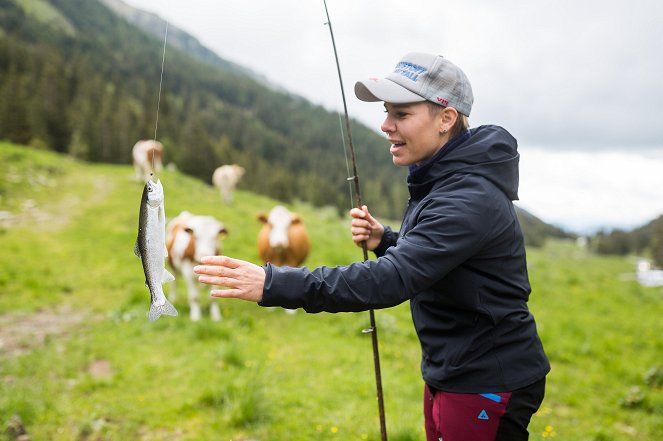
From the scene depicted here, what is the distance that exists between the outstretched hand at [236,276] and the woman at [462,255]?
20.8 inches

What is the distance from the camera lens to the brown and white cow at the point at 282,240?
31.2 ft

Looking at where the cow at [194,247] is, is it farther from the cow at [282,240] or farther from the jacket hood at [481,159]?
the jacket hood at [481,159]

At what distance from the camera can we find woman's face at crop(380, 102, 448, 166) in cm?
220

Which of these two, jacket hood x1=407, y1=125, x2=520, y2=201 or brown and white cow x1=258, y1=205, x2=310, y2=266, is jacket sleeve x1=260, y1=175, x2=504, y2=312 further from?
brown and white cow x1=258, y1=205, x2=310, y2=266

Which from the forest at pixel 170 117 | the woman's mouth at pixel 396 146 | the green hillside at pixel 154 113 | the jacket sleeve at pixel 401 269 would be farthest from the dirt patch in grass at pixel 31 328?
the woman's mouth at pixel 396 146

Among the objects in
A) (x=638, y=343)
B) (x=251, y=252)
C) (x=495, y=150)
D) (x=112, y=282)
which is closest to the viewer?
(x=495, y=150)

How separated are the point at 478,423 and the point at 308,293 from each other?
111cm

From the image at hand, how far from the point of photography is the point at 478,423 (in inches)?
85.3

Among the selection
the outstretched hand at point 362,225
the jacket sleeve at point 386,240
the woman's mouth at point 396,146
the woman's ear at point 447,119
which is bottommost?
the jacket sleeve at point 386,240

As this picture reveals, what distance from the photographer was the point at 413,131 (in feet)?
7.29

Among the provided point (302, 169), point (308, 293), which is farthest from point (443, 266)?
point (302, 169)

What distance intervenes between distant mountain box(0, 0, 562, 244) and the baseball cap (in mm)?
1837

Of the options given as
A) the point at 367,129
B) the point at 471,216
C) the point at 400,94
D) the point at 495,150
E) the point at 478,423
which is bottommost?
the point at 478,423

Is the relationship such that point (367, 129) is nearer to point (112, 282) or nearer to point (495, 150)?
point (112, 282)
